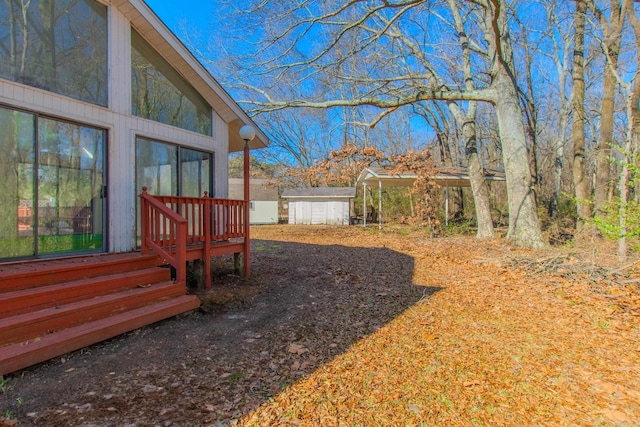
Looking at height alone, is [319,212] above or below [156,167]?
below

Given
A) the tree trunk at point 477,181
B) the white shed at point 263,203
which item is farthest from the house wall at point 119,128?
the white shed at point 263,203

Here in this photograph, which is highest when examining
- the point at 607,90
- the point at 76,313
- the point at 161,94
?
the point at 607,90

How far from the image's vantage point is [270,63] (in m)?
11.8

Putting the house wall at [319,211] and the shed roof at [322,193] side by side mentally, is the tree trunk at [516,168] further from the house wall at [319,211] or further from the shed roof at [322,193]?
the house wall at [319,211]

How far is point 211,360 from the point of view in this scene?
3.22m

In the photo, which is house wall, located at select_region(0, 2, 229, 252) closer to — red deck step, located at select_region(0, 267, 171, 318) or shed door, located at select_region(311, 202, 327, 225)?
red deck step, located at select_region(0, 267, 171, 318)

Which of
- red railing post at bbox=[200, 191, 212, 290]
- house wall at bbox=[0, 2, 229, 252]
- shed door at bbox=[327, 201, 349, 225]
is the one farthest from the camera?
shed door at bbox=[327, 201, 349, 225]

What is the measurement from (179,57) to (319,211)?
1883 cm

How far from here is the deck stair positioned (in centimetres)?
297

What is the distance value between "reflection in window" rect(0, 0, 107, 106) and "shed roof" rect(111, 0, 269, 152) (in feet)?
1.50

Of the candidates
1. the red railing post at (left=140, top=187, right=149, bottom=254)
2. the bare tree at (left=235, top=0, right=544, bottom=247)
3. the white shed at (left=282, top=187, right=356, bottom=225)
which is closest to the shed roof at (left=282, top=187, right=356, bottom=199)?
the white shed at (left=282, top=187, right=356, bottom=225)

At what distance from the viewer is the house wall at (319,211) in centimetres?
2411

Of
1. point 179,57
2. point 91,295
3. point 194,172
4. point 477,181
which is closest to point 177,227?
point 91,295

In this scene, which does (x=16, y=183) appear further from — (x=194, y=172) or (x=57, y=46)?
(x=194, y=172)
